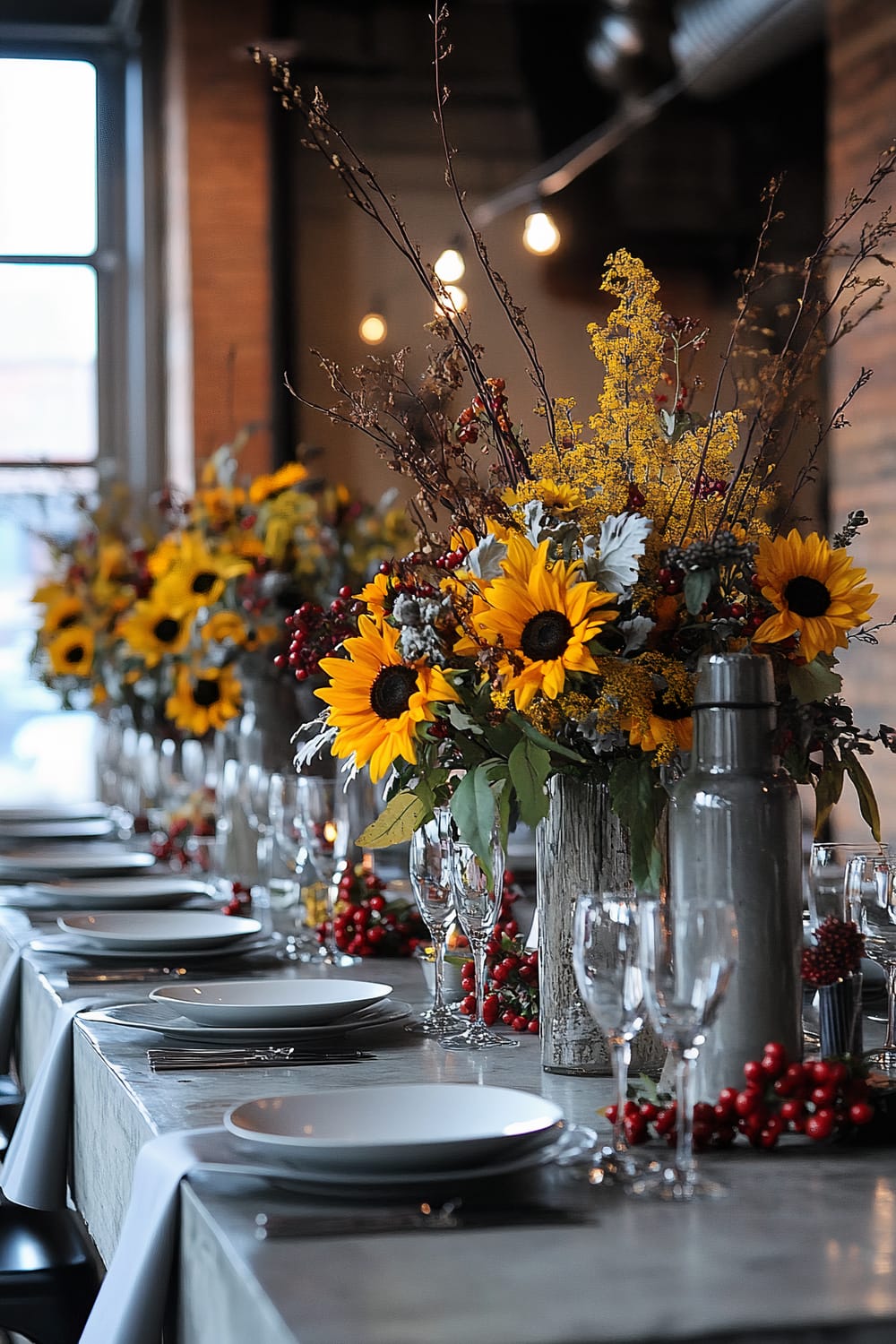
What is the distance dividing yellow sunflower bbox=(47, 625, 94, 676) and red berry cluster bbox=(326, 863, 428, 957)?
2003mm

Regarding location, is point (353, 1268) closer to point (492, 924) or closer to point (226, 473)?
point (492, 924)

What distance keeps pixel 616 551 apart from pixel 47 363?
509 cm

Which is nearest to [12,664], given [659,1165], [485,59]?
[485,59]

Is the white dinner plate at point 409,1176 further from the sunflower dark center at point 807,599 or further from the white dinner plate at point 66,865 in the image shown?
the white dinner plate at point 66,865

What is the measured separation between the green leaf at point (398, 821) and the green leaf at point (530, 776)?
16 cm

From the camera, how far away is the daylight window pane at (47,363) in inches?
232

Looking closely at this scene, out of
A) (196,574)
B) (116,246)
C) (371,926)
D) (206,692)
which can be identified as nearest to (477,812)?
(371,926)

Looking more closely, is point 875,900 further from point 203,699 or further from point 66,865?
point 203,699

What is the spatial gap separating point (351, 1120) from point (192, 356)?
4.54 metres

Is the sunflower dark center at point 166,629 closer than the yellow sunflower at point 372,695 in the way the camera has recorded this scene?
No

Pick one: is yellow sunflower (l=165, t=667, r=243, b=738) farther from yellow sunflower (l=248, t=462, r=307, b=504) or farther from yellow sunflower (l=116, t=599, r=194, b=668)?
yellow sunflower (l=248, t=462, r=307, b=504)

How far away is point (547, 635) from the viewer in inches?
47.3

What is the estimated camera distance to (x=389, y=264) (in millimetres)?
5438

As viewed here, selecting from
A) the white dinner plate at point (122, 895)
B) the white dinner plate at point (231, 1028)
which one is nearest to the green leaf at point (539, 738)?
the white dinner plate at point (231, 1028)
